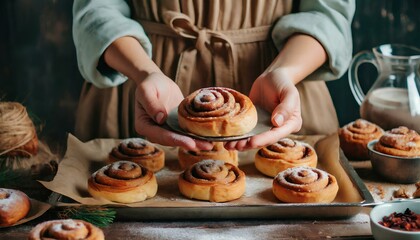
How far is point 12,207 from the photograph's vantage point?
1.95 m

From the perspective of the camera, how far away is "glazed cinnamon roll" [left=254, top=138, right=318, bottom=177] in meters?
2.41

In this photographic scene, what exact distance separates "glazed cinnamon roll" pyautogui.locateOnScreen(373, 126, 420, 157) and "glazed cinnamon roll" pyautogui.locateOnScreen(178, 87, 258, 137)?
1.66 ft

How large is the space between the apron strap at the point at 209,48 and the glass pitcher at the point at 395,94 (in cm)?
47

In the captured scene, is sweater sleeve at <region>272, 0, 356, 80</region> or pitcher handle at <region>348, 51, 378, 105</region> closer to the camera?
sweater sleeve at <region>272, 0, 356, 80</region>

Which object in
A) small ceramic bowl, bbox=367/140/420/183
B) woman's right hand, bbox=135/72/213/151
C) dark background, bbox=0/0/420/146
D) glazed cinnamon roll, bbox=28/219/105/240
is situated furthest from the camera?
dark background, bbox=0/0/420/146

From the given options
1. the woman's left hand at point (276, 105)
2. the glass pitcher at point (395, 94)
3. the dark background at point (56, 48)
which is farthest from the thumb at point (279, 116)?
the dark background at point (56, 48)

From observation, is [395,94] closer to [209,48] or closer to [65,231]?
[209,48]

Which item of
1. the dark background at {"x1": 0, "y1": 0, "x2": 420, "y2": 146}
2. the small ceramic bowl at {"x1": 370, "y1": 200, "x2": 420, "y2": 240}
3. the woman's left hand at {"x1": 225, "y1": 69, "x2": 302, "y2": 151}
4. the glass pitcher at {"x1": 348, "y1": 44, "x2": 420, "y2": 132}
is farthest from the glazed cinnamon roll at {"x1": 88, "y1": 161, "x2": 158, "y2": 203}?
the dark background at {"x1": 0, "y1": 0, "x2": 420, "y2": 146}

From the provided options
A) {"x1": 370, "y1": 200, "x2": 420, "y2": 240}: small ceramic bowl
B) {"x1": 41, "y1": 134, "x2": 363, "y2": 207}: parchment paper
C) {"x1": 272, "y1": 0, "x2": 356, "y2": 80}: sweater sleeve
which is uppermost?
{"x1": 272, "y1": 0, "x2": 356, "y2": 80}: sweater sleeve

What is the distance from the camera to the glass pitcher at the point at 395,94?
2545 millimetres

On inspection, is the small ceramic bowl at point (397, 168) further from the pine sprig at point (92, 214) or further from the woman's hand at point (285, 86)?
the pine sprig at point (92, 214)

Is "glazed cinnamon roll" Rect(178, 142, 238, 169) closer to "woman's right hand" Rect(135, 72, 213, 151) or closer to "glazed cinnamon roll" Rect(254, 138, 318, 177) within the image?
"glazed cinnamon roll" Rect(254, 138, 318, 177)

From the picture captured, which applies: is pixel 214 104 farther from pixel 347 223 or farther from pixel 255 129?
pixel 347 223

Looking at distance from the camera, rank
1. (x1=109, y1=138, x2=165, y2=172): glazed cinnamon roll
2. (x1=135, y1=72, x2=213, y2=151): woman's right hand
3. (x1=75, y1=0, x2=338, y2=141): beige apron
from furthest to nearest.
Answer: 1. (x1=75, y1=0, x2=338, y2=141): beige apron
2. (x1=109, y1=138, x2=165, y2=172): glazed cinnamon roll
3. (x1=135, y1=72, x2=213, y2=151): woman's right hand
